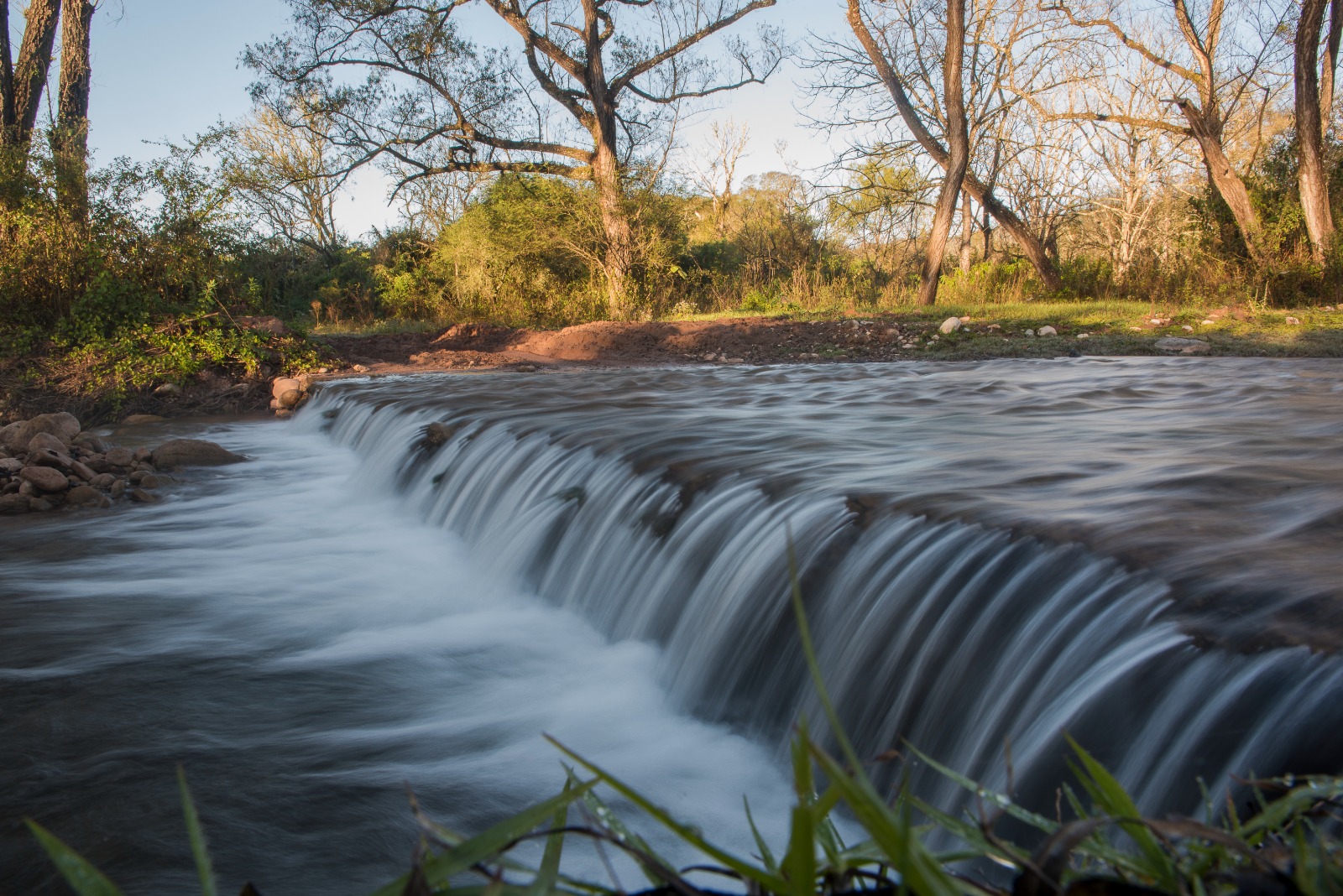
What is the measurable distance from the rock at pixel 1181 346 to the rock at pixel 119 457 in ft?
Result: 34.0

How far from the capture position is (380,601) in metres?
4.46

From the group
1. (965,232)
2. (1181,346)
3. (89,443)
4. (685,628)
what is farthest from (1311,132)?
(89,443)

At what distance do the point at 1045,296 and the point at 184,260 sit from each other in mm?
16200

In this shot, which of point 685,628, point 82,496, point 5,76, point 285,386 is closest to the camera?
point 685,628

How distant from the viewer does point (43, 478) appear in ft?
19.9

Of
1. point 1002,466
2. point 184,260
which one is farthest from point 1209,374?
point 184,260

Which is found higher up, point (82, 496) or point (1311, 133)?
point (1311, 133)

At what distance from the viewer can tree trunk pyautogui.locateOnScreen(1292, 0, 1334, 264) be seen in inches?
635

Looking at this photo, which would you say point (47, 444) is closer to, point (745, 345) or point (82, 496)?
point (82, 496)

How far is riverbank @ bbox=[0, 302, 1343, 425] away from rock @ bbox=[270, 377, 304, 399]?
1.13 feet

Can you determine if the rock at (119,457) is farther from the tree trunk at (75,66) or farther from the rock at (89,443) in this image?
the tree trunk at (75,66)

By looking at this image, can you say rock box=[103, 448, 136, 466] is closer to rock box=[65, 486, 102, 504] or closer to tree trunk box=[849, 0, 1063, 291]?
rock box=[65, 486, 102, 504]

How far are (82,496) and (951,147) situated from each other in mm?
18387

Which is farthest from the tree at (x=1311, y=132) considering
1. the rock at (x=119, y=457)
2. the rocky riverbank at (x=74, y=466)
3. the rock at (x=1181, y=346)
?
the rock at (x=119, y=457)
